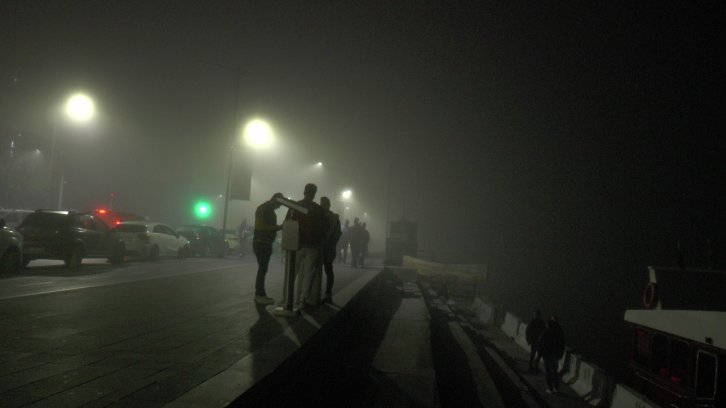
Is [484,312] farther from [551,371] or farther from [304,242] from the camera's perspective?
[304,242]

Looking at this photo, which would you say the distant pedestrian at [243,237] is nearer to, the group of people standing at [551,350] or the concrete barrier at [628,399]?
the group of people standing at [551,350]

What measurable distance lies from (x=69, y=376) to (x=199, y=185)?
2036 inches

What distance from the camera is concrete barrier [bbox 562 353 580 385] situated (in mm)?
14203

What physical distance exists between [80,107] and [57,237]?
39.0 feet

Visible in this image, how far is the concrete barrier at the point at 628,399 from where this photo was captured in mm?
9262

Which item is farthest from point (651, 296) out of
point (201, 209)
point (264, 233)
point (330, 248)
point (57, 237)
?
point (201, 209)

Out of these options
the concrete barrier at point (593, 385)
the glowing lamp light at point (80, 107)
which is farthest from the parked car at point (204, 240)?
the concrete barrier at point (593, 385)

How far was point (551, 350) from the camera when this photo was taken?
1330 cm

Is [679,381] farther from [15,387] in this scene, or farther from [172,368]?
[15,387]

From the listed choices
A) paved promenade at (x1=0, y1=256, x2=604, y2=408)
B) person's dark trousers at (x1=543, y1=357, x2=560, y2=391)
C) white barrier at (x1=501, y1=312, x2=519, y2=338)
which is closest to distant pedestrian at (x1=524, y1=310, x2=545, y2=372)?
person's dark trousers at (x1=543, y1=357, x2=560, y2=391)

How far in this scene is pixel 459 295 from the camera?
94.8ft

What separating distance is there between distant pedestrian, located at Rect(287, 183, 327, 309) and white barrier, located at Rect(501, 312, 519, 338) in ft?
46.0

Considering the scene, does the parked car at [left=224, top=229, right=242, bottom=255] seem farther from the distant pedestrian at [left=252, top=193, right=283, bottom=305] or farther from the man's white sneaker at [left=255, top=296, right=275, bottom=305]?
the distant pedestrian at [left=252, top=193, right=283, bottom=305]

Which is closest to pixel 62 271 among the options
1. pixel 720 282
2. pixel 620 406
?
pixel 620 406
